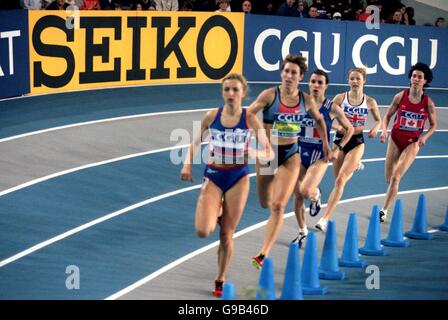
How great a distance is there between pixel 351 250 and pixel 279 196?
144 centimetres

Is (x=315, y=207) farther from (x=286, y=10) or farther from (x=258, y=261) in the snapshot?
(x=286, y=10)

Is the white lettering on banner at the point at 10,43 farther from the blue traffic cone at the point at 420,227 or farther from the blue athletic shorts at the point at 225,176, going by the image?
the blue athletic shorts at the point at 225,176

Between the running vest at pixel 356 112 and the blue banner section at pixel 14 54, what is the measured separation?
731 centimetres

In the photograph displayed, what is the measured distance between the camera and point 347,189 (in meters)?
16.9

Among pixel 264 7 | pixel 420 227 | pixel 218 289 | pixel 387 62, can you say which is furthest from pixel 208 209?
pixel 387 62

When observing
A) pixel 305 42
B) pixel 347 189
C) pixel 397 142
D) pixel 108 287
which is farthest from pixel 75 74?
pixel 108 287

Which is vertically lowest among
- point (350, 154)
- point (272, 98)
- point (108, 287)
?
point (108, 287)

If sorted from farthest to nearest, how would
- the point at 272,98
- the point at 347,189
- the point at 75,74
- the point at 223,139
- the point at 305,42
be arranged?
the point at 305,42
the point at 75,74
the point at 347,189
the point at 272,98
the point at 223,139

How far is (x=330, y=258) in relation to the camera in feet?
41.1

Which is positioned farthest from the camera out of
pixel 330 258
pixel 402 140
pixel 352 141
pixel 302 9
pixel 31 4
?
pixel 302 9

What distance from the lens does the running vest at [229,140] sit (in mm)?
11312

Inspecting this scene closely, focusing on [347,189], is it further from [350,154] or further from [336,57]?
[336,57]

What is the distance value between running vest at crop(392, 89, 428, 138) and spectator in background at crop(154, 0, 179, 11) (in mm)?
8626

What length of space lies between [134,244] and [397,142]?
4.19 meters
